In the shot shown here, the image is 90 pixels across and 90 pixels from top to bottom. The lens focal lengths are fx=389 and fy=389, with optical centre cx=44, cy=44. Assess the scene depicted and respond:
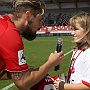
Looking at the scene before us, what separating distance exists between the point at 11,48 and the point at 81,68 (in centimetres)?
96

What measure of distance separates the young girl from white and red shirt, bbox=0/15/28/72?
579 mm

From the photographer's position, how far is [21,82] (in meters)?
3.91

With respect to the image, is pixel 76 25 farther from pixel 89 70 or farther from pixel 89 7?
pixel 89 7

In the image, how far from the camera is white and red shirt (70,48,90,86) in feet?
13.9

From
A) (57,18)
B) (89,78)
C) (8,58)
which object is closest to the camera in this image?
(8,58)

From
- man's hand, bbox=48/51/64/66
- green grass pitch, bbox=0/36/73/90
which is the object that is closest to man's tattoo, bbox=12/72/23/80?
man's hand, bbox=48/51/64/66

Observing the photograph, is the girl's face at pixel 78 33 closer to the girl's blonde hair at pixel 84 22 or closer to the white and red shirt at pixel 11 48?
the girl's blonde hair at pixel 84 22

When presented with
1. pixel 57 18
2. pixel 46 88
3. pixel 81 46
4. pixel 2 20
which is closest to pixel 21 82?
pixel 46 88

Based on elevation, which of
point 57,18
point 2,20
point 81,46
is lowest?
point 57,18

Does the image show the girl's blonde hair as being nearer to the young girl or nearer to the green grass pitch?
the young girl

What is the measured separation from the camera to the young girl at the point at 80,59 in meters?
4.24

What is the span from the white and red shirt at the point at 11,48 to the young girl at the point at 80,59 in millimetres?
579

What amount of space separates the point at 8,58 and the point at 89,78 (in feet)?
3.12

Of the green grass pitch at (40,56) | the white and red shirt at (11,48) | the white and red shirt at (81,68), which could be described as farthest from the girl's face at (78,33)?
the green grass pitch at (40,56)
